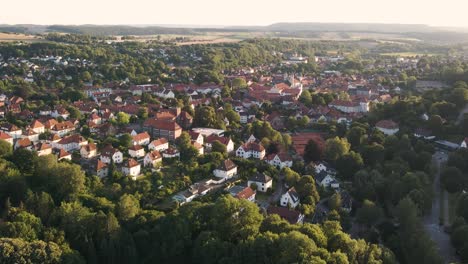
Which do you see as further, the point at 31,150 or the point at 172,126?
the point at 172,126

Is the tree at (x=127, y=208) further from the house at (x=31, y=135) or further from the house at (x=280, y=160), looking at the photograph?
the house at (x=31, y=135)

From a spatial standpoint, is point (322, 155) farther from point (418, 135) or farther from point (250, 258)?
point (250, 258)

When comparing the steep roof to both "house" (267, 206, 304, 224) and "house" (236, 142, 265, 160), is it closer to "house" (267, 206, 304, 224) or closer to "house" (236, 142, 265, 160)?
"house" (267, 206, 304, 224)

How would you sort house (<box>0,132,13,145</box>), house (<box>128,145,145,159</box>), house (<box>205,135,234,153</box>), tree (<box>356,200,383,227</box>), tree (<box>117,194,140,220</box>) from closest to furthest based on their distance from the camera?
tree (<box>117,194,140,220</box>), tree (<box>356,200,383,227</box>), house (<box>128,145,145,159</box>), house (<box>0,132,13,145</box>), house (<box>205,135,234,153</box>)

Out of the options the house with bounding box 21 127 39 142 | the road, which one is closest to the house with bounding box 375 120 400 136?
the road

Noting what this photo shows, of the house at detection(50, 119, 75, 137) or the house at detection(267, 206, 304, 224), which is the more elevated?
the house at detection(50, 119, 75, 137)

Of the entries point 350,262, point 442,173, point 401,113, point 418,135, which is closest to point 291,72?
point 401,113

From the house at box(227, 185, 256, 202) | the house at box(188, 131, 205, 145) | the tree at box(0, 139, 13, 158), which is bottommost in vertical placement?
the house at box(227, 185, 256, 202)

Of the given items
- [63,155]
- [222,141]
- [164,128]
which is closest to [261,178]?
[222,141]
